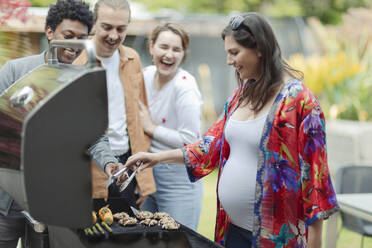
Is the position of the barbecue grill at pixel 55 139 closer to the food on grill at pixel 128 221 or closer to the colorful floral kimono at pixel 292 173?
the food on grill at pixel 128 221

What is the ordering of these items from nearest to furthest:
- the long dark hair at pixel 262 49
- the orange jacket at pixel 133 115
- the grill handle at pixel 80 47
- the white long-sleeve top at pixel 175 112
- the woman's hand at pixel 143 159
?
the grill handle at pixel 80 47 < the long dark hair at pixel 262 49 < the woman's hand at pixel 143 159 < the orange jacket at pixel 133 115 < the white long-sleeve top at pixel 175 112

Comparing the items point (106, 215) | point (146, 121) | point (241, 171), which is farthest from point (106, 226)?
point (146, 121)

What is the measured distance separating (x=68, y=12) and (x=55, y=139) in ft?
Result: 3.18

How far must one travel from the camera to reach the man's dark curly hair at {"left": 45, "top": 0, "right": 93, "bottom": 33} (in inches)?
85.8

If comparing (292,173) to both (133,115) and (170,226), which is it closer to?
(170,226)

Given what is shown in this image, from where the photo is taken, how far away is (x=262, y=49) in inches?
75.5

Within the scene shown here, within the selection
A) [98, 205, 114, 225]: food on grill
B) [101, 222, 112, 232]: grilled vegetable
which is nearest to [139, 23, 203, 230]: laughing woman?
[98, 205, 114, 225]: food on grill

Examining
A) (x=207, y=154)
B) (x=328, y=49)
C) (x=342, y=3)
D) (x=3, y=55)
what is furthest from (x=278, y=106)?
(x=342, y=3)

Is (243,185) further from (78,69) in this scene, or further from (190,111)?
(190,111)

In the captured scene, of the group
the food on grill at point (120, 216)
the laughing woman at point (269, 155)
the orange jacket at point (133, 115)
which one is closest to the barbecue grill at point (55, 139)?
the food on grill at point (120, 216)

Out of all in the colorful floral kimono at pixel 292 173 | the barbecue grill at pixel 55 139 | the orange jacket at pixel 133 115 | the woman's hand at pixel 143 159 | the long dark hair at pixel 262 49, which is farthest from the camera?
the orange jacket at pixel 133 115

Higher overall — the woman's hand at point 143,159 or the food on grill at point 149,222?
the woman's hand at point 143,159

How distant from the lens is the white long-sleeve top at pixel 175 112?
289 centimetres

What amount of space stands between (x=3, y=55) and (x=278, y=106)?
→ 3080 mm
